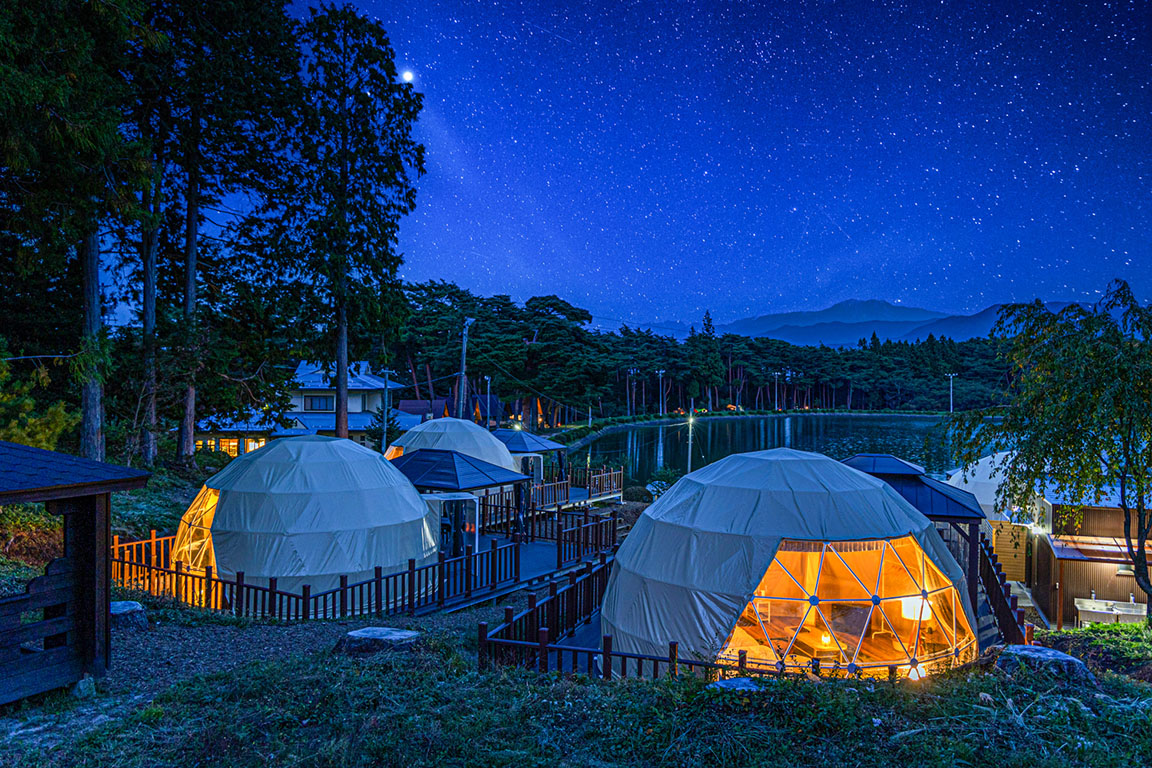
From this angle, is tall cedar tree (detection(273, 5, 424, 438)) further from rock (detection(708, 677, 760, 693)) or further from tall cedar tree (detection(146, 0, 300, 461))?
rock (detection(708, 677, 760, 693))

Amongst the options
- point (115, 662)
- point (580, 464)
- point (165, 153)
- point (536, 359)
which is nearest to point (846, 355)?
point (536, 359)

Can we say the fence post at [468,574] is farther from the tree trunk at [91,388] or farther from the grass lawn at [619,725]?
the tree trunk at [91,388]

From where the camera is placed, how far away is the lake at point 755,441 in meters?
47.5

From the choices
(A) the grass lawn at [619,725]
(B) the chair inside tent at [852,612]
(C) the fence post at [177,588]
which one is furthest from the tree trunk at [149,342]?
(B) the chair inside tent at [852,612]

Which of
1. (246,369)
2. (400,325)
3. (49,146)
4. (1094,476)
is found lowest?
(1094,476)

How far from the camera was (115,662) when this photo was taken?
23.6ft

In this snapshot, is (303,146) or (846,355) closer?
(303,146)

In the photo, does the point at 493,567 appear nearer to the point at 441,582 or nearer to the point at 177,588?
the point at 441,582

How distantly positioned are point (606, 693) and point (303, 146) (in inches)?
883

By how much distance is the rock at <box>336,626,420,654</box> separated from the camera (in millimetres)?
7223

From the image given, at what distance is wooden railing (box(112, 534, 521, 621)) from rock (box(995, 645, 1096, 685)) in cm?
842

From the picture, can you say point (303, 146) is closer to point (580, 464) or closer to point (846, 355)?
point (580, 464)

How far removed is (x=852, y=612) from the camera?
27.8ft

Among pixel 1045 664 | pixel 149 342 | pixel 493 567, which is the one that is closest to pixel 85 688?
pixel 493 567
